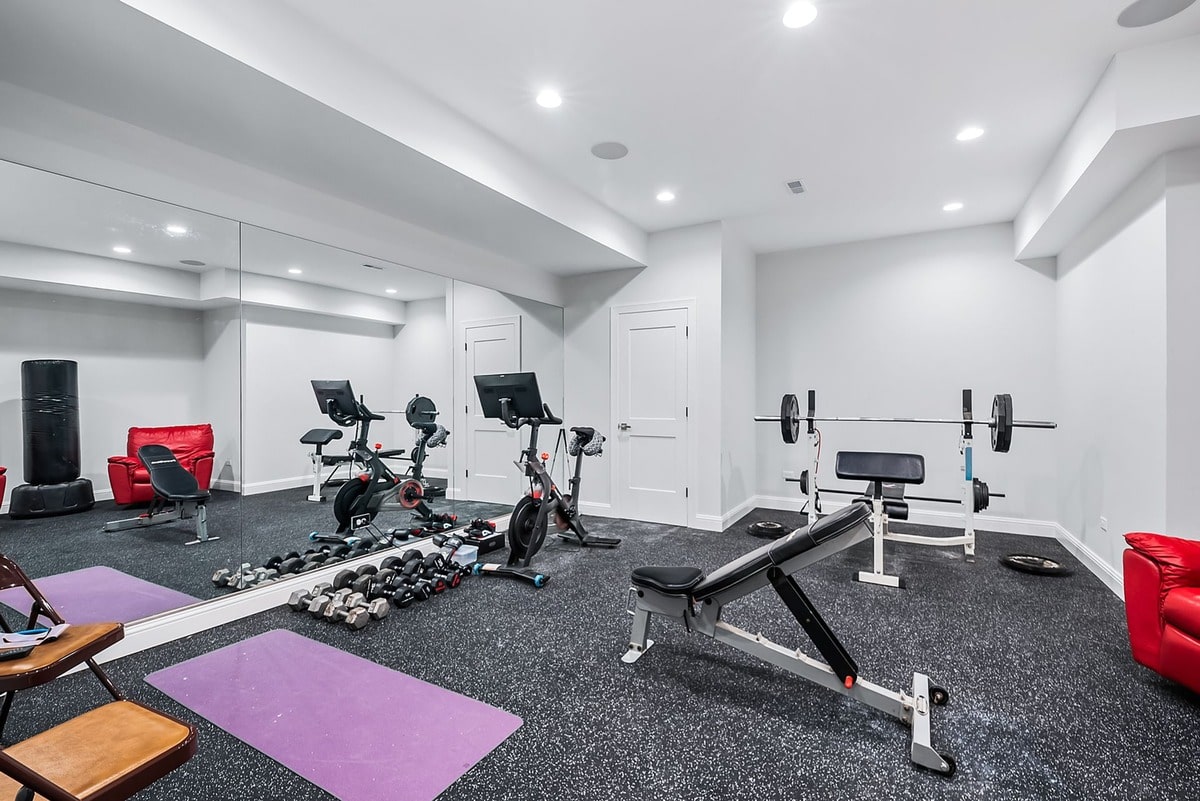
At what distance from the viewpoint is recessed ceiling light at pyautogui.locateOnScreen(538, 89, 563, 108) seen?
302 centimetres

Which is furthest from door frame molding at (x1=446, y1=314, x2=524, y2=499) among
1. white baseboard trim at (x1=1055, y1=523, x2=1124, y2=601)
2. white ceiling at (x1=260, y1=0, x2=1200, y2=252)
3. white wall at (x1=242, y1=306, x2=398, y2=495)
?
white baseboard trim at (x1=1055, y1=523, x2=1124, y2=601)

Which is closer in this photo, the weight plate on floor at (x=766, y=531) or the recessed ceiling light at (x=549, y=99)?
the recessed ceiling light at (x=549, y=99)

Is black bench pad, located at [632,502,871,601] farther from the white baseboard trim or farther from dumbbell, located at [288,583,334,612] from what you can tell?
the white baseboard trim

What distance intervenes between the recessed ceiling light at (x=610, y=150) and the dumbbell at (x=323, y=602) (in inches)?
124

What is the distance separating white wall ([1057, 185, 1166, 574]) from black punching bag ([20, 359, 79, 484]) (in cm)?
546

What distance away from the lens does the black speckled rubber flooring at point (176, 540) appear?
8.31 feet

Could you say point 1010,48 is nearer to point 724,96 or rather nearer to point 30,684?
point 724,96

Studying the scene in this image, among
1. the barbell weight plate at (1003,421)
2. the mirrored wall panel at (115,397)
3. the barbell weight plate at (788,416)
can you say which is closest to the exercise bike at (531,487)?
the barbell weight plate at (788,416)

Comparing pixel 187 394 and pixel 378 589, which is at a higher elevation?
pixel 187 394

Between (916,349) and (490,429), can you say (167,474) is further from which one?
(916,349)

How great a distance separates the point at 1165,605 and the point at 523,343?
182 inches

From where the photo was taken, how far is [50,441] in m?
2.55

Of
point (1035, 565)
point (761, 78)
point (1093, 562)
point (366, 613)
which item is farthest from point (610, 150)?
point (1093, 562)

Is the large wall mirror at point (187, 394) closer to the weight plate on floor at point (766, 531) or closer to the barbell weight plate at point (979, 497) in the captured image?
the weight plate on floor at point (766, 531)
